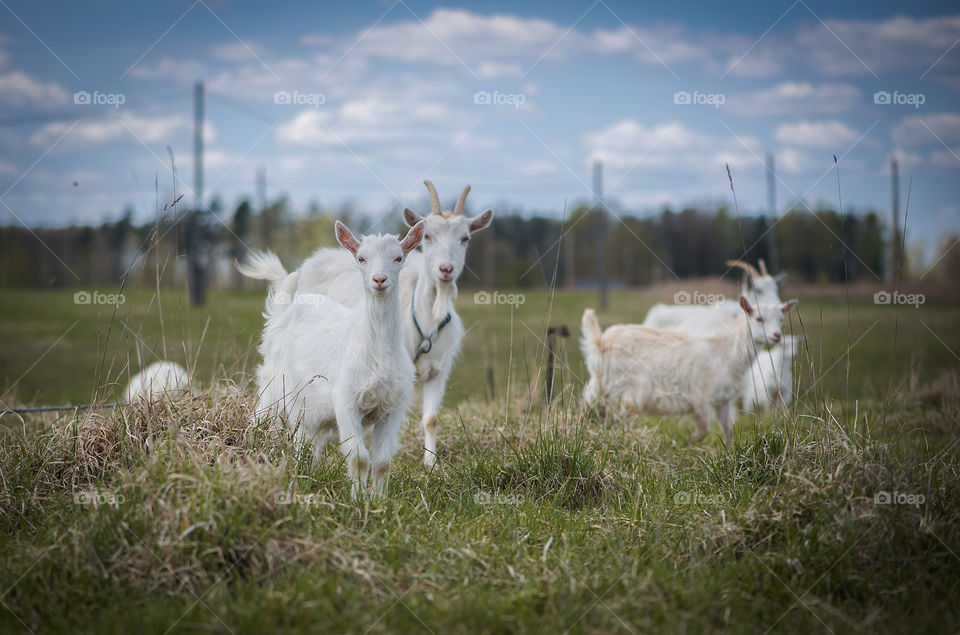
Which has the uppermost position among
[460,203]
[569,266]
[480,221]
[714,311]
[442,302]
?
[569,266]

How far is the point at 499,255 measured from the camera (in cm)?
3750

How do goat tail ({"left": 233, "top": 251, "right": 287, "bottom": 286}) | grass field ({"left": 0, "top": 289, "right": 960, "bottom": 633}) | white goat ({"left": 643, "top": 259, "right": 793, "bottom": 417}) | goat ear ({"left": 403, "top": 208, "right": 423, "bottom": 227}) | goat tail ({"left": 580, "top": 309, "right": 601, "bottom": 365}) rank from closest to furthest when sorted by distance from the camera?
grass field ({"left": 0, "top": 289, "right": 960, "bottom": 633}), goat tail ({"left": 233, "top": 251, "right": 287, "bottom": 286}), goat ear ({"left": 403, "top": 208, "right": 423, "bottom": 227}), goat tail ({"left": 580, "top": 309, "right": 601, "bottom": 365}), white goat ({"left": 643, "top": 259, "right": 793, "bottom": 417})

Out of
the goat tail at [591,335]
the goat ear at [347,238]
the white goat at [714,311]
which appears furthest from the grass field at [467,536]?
the white goat at [714,311]

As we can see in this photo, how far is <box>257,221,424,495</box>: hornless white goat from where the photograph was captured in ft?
14.0

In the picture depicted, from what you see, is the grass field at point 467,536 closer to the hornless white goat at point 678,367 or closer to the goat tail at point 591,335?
the hornless white goat at point 678,367

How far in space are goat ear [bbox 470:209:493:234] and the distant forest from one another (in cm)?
2397

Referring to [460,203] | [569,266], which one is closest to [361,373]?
[460,203]

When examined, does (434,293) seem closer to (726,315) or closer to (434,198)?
(434,198)

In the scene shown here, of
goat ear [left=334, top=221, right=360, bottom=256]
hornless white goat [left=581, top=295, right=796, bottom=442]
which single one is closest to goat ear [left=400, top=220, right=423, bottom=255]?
goat ear [left=334, top=221, right=360, bottom=256]

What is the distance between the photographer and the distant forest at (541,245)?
31.8 metres

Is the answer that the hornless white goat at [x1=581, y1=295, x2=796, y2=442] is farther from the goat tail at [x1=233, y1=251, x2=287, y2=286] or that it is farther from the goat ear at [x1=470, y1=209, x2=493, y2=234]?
the goat tail at [x1=233, y1=251, x2=287, y2=286]

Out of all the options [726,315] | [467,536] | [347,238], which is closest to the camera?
[467,536]

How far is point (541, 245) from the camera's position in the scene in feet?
119

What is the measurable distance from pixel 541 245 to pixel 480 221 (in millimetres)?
30232
